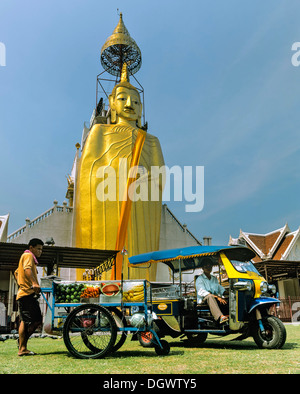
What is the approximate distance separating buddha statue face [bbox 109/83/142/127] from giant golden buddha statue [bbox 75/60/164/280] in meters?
0.92

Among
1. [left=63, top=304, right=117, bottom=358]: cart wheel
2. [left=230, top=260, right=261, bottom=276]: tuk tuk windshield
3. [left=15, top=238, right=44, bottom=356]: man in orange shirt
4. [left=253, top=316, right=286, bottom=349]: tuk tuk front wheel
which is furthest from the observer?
[left=230, top=260, right=261, bottom=276]: tuk tuk windshield

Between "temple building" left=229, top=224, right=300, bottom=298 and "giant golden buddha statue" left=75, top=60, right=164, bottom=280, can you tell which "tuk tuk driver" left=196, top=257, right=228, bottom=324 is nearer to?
"giant golden buddha statue" left=75, top=60, right=164, bottom=280

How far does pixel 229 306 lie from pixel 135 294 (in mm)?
1664

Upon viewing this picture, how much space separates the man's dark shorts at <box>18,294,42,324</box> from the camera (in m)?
4.98

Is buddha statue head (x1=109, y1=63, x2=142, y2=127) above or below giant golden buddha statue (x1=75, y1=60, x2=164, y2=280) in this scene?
above

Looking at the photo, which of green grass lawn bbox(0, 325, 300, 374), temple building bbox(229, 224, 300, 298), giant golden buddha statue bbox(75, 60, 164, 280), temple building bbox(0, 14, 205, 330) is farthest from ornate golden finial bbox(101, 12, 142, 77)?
green grass lawn bbox(0, 325, 300, 374)

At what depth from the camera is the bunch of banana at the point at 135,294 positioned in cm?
512

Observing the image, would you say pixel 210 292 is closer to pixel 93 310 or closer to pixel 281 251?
pixel 93 310

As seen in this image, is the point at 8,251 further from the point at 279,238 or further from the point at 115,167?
the point at 279,238

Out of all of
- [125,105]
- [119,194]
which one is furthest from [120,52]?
[119,194]

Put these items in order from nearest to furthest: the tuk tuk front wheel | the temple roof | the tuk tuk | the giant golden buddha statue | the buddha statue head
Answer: the tuk tuk front wheel < the tuk tuk < the giant golden buddha statue < the buddha statue head < the temple roof

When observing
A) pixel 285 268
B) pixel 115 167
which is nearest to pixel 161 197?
pixel 115 167

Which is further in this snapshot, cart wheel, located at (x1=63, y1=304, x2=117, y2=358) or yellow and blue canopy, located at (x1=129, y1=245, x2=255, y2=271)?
yellow and blue canopy, located at (x1=129, y1=245, x2=255, y2=271)

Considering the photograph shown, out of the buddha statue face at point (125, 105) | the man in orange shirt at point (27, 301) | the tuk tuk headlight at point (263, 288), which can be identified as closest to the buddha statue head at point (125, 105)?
the buddha statue face at point (125, 105)
